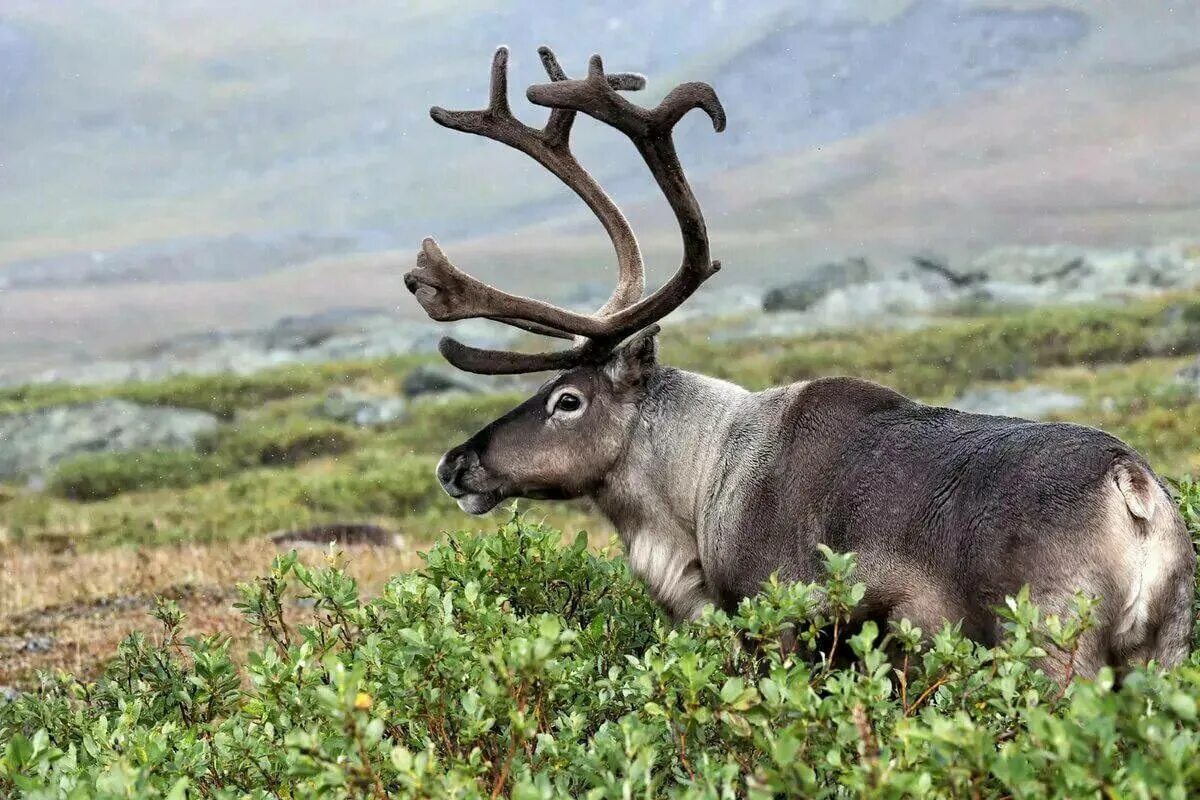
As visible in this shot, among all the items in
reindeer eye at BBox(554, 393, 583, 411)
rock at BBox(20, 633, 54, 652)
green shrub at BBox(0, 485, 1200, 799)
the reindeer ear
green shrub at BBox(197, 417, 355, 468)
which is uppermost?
the reindeer ear

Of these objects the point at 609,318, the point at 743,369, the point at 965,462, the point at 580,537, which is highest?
the point at 609,318

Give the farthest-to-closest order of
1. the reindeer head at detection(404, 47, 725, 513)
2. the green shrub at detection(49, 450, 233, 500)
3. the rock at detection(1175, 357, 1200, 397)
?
the green shrub at detection(49, 450, 233, 500)
the rock at detection(1175, 357, 1200, 397)
the reindeer head at detection(404, 47, 725, 513)

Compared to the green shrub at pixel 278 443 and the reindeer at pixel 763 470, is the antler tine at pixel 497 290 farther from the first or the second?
the green shrub at pixel 278 443

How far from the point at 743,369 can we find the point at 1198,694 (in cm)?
3445

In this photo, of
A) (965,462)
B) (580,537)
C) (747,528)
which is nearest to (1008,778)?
(965,462)

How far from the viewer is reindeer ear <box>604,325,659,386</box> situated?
598cm

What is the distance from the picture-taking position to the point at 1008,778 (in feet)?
8.29

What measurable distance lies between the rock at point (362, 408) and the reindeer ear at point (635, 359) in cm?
3230

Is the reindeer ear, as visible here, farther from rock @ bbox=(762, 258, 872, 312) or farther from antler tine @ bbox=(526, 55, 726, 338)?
rock @ bbox=(762, 258, 872, 312)

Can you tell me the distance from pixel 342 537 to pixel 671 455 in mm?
9069

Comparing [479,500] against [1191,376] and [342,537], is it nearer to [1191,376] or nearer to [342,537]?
[342,537]

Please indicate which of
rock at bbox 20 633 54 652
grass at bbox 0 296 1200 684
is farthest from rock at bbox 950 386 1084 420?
rock at bbox 20 633 54 652

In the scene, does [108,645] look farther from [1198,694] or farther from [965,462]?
[1198,694]

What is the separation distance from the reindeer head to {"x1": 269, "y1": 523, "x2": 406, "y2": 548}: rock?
25.3 ft
